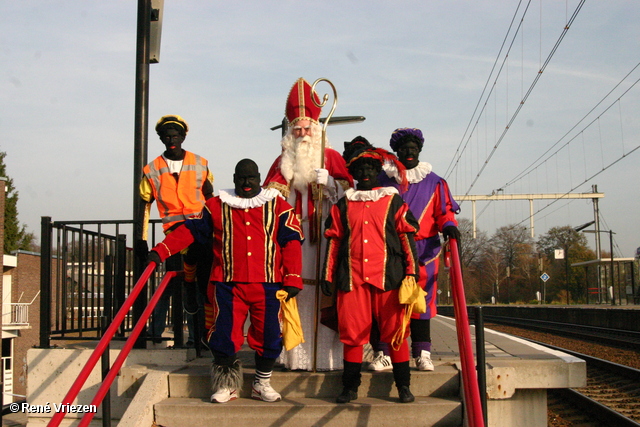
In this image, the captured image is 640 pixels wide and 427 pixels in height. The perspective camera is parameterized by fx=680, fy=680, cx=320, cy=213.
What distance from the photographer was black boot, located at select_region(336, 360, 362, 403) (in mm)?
4637

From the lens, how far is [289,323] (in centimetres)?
477

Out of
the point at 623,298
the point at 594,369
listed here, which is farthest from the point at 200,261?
the point at 623,298

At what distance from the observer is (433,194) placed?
5379 mm

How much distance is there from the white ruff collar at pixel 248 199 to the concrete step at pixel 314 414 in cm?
138

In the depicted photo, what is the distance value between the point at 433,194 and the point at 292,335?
5.28 ft

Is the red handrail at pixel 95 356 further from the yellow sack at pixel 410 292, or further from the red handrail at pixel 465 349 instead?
the red handrail at pixel 465 349

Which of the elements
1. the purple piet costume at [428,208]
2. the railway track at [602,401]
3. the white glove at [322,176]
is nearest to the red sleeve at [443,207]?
the purple piet costume at [428,208]

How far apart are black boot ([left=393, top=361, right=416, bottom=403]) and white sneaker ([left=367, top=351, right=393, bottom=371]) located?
48cm

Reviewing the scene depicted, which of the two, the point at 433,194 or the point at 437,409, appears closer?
the point at 437,409

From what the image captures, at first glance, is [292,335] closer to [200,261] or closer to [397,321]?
[397,321]

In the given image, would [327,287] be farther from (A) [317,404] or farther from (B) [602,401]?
(B) [602,401]

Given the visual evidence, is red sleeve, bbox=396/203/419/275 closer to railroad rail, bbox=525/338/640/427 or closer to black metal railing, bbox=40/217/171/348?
black metal railing, bbox=40/217/171/348

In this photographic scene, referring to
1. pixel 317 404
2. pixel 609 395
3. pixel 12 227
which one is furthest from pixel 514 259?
pixel 317 404

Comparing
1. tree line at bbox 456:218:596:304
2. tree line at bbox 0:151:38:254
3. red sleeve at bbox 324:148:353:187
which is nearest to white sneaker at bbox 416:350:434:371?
red sleeve at bbox 324:148:353:187
